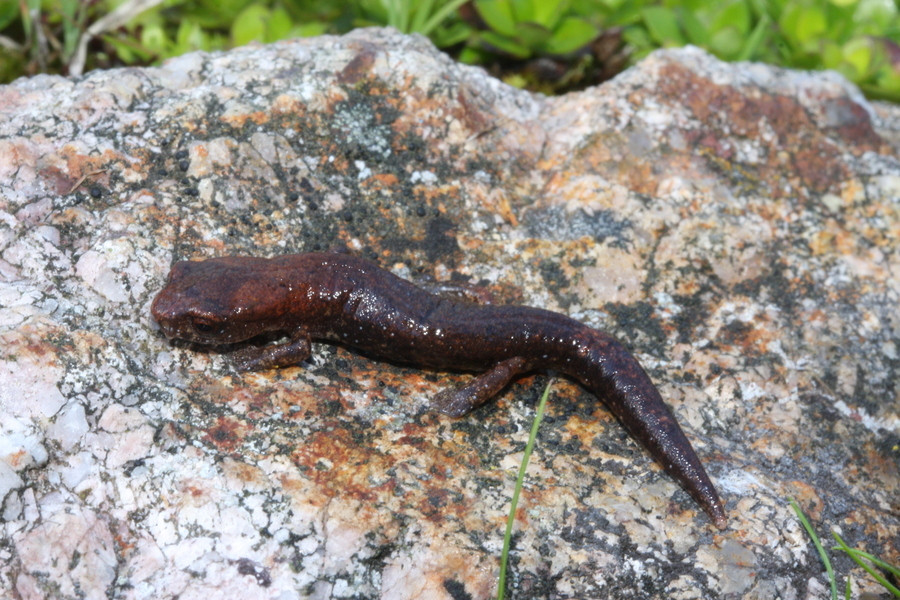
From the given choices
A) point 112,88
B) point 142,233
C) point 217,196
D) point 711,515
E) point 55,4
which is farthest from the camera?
point 55,4

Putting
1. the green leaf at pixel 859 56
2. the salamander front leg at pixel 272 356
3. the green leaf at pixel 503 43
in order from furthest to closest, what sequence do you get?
the green leaf at pixel 503 43
the green leaf at pixel 859 56
the salamander front leg at pixel 272 356

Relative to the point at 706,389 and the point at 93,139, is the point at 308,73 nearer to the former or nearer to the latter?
the point at 93,139

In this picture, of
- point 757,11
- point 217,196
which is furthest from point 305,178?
point 757,11

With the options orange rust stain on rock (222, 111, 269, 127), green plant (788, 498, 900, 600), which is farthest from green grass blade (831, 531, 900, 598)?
orange rust stain on rock (222, 111, 269, 127)

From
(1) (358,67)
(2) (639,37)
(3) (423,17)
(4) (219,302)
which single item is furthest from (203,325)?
(2) (639,37)

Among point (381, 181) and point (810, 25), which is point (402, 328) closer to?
point (381, 181)

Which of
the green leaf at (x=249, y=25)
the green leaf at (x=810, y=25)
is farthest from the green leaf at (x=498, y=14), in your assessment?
the green leaf at (x=810, y=25)

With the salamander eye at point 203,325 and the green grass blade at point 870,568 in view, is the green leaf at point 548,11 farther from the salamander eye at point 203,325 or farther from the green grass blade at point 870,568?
the green grass blade at point 870,568

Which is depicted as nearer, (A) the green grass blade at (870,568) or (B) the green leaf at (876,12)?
(A) the green grass blade at (870,568)
